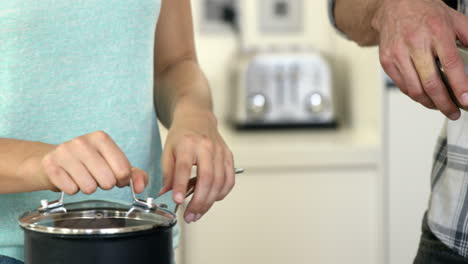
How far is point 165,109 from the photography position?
1100 millimetres

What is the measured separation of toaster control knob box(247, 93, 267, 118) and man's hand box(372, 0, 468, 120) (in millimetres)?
1548

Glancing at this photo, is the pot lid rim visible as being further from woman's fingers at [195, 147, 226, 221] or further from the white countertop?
the white countertop

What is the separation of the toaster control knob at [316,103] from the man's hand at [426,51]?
1551 millimetres

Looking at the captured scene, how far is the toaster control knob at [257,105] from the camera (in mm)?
2420

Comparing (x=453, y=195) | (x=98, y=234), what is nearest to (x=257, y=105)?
(x=453, y=195)

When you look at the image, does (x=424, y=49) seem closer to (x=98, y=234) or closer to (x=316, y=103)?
(x=98, y=234)

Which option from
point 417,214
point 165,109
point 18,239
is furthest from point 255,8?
point 18,239

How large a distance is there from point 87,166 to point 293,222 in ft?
5.32

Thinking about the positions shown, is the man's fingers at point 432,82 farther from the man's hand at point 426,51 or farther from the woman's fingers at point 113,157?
the woman's fingers at point 113,157

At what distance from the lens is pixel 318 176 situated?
7.34 feet

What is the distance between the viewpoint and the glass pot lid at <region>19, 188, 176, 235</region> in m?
0.62

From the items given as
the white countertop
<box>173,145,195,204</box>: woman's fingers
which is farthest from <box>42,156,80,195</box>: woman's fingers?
the white countertop

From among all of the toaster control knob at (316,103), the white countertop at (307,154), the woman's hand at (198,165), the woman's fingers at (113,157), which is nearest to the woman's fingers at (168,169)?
the woman's hand at (198,165)

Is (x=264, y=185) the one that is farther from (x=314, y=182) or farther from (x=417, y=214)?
(x=417, y=214)
